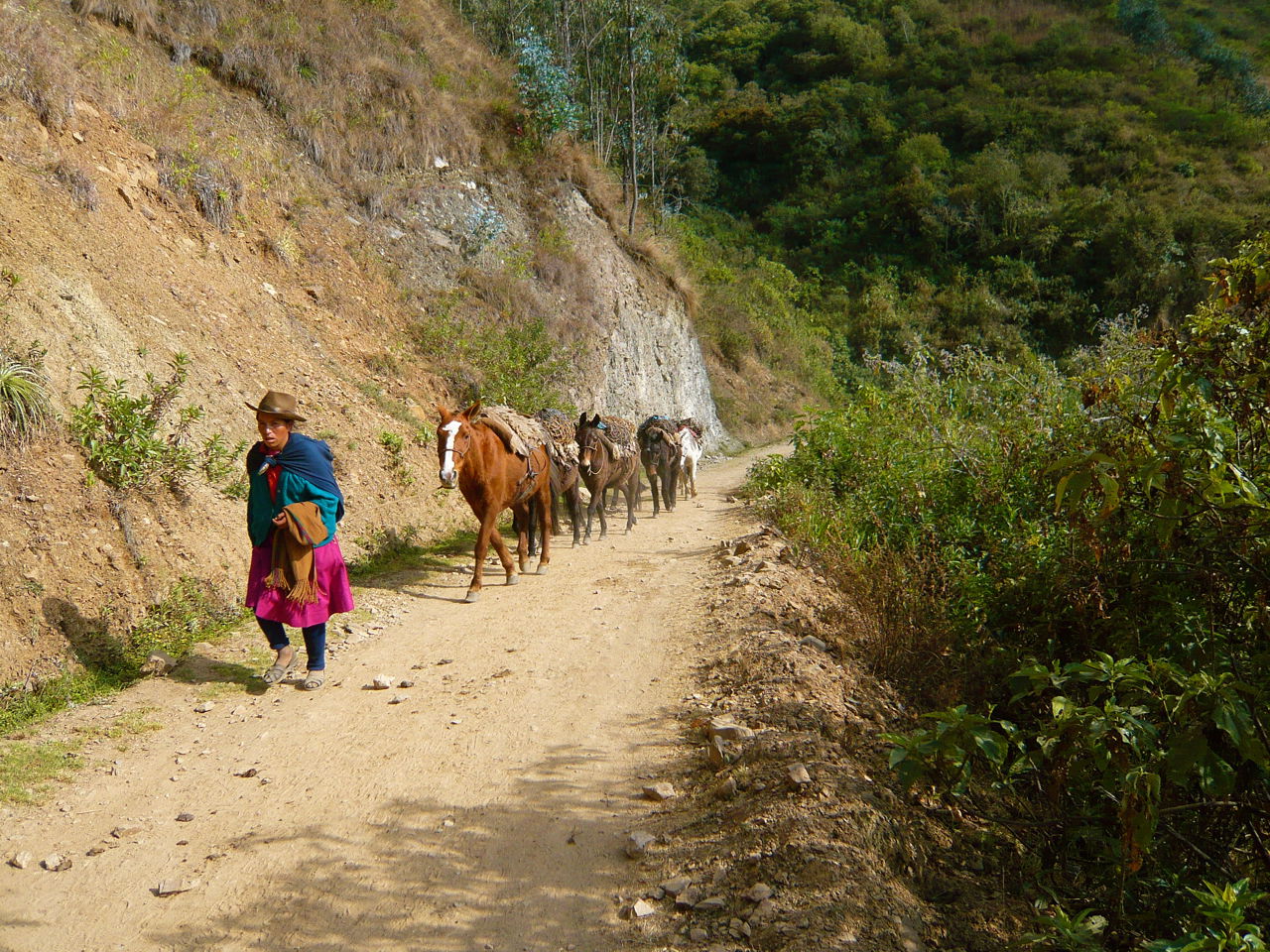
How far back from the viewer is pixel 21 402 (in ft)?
21.0

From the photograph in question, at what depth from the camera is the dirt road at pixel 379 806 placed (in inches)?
131

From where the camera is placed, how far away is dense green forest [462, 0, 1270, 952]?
315 centimetres

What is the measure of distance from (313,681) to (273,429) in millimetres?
1828

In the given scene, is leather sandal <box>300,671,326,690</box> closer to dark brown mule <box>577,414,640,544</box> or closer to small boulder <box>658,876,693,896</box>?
small boulder <box>658,876,693,896</box>

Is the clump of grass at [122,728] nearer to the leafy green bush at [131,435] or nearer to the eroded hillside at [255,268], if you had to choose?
the eroded hillside at [255,268]

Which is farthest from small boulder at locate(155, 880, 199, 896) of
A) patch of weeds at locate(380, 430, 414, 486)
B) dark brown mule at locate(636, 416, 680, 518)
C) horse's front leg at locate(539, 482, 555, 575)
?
dark brown mule at locate(636, 416, 680, 518)

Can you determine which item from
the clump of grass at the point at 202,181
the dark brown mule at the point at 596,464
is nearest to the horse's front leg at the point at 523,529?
the dark brown mule at the point at 596,464

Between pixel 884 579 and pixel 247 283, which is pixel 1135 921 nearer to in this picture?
pixel 884 579

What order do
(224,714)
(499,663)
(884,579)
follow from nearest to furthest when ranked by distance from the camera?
(224,714)
(499,663)
(884,579)

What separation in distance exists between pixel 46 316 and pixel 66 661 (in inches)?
150

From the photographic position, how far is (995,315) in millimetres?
40406

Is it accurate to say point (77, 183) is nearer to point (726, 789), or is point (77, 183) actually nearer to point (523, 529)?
point (523, 529)

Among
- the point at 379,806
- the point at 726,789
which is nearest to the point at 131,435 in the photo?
the point at 379,806

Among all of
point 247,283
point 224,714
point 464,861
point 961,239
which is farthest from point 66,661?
point 961,239
